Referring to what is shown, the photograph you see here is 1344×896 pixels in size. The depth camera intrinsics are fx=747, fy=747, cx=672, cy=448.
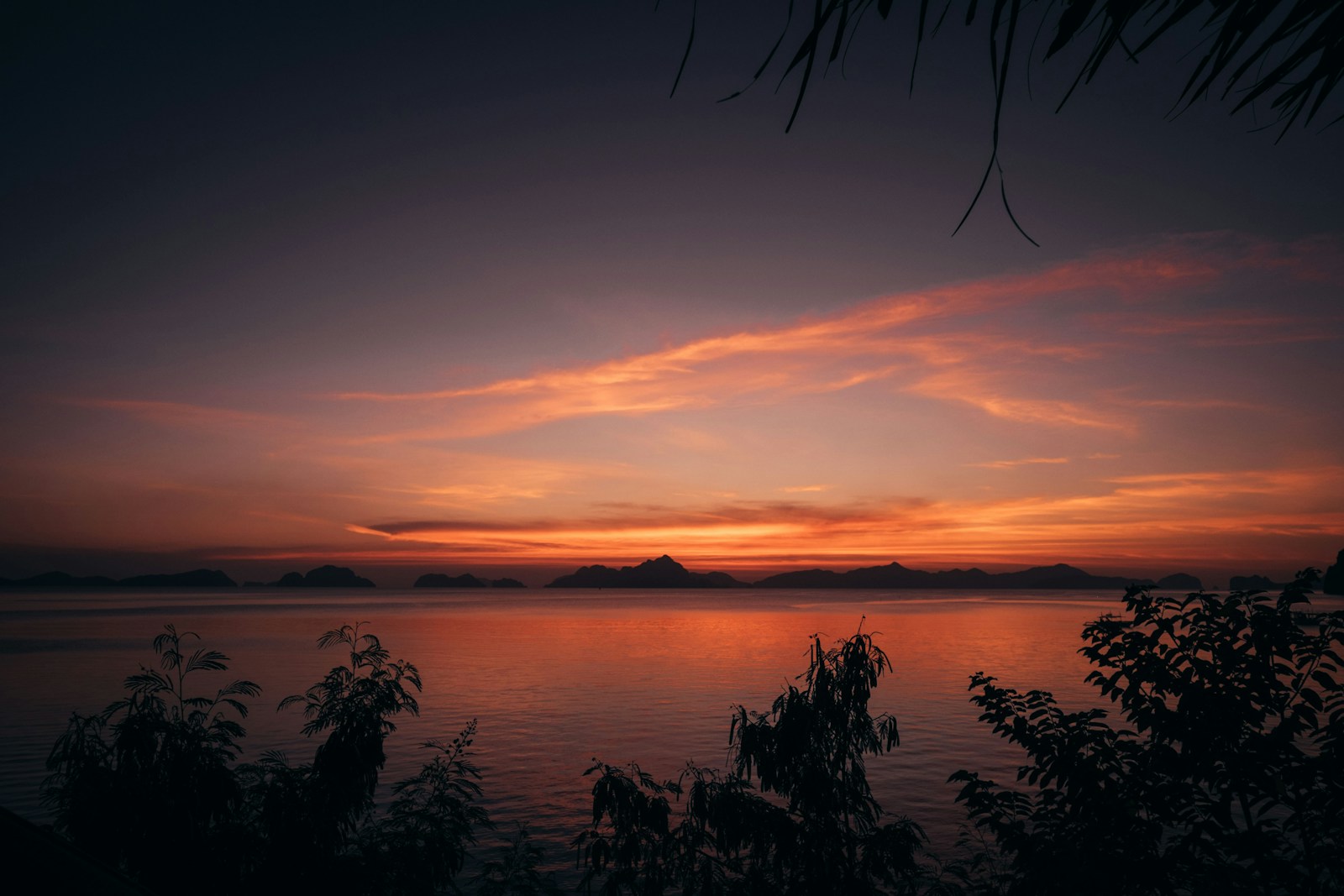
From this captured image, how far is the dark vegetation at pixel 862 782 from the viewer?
8.35m

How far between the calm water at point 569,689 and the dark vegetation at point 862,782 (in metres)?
13.3

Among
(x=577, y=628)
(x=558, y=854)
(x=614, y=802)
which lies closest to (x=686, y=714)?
(x=558, y=854)

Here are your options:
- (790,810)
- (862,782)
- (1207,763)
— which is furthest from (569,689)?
(1207,763)

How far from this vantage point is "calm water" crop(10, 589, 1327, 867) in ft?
113

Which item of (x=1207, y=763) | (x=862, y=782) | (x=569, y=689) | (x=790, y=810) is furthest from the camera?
(x=569, y=689)

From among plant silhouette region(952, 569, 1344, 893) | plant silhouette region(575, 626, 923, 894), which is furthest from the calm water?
plant silhouette region(952, 569, 1344, 893)

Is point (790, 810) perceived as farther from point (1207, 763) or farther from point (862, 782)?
point (1207, 763)

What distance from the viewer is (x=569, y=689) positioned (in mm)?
61406

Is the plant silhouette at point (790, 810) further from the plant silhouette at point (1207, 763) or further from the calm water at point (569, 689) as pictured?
the calm water at point (569, 689)

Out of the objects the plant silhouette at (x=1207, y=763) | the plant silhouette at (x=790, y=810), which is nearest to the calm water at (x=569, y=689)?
the plant silhouette at (x=790, y=810)

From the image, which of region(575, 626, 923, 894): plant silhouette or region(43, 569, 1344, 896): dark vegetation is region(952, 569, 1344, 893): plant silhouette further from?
region(575, 626, 923, 894): plant silhouette

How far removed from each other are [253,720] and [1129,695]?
4827 cm

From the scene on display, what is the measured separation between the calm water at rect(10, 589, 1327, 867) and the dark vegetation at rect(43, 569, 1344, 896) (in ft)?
43.8

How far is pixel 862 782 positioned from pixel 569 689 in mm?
47854
